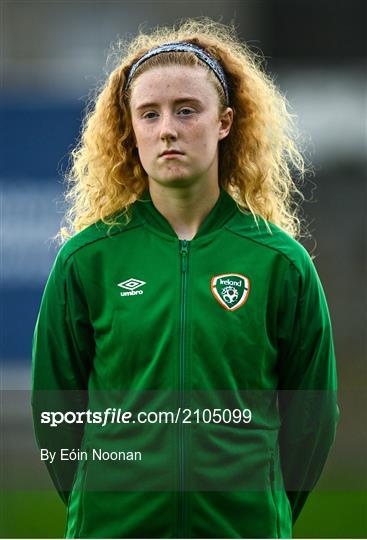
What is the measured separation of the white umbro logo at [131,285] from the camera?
2.91m

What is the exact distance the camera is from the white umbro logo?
291cm

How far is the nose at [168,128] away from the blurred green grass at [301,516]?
3103mm

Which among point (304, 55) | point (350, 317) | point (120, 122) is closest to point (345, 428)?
point (350, 317)

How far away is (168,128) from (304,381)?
769 millimetres

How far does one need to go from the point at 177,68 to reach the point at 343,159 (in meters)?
5.50

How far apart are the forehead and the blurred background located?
3.28 meters

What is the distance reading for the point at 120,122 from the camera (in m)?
3.25

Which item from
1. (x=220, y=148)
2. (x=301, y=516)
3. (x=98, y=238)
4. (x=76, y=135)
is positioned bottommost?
(x=301, y=516)

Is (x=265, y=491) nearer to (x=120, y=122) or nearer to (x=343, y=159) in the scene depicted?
(x=120, y=122)

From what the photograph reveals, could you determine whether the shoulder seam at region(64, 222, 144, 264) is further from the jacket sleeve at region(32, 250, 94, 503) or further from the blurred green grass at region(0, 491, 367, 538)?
the blurred green grass at region(0, 491, 367, 538)

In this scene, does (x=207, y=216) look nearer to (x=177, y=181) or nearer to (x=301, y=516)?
(x=177, y=181)

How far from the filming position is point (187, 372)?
9.26 ft

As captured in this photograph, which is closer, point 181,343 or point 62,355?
point 181,343

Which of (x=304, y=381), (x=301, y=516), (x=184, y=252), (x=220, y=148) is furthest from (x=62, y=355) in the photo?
(x=301, y=516)
